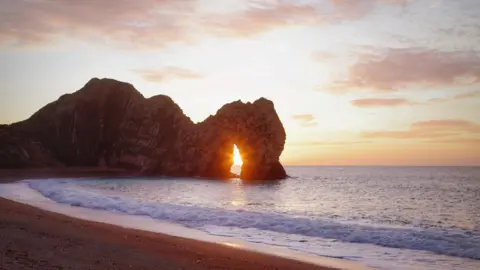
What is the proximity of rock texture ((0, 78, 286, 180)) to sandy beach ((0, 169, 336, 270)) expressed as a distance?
80.4m

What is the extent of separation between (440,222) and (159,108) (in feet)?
347

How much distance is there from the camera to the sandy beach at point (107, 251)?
981cm

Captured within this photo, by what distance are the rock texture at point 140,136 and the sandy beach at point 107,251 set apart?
8037 centimetres

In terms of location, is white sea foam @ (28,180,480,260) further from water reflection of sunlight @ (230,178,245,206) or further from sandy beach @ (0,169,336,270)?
water reflection of sunlight @ (230,178,245,206)

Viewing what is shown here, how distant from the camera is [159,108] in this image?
12469cm


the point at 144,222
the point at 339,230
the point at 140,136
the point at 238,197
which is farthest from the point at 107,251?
the point at 140,136

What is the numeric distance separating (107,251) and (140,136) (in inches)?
4544

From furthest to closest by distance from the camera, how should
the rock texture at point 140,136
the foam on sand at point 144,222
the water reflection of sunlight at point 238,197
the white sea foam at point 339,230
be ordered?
1. the rock texture at point 140,136
2. the water reflection of sunlight at point 238,197
3. the white sea foam at point 339,230
4. the foam on sand at point 144,222

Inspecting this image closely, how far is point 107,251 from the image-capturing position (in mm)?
11828

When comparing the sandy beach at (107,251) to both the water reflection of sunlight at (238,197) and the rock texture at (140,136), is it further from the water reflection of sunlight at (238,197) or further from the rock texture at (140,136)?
the rock texture at (140,136)

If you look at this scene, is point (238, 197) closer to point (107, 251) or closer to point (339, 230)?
point (339, 230)

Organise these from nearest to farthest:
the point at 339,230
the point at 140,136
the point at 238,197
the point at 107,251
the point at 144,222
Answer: the point at 107,251
the point at 339,230
the point at 144,222
the point at 238,197
the point at 140,136

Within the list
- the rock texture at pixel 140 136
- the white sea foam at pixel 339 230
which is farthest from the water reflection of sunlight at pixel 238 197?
the rock texture at pixel 140 136

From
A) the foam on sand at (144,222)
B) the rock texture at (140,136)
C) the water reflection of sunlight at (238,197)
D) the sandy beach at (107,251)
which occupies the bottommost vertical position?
the water reflection of sunlight at (238,197)
